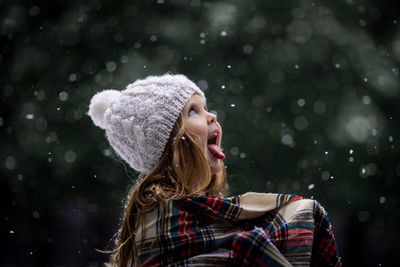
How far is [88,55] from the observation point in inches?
206

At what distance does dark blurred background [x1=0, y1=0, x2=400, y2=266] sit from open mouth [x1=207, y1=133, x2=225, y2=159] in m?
2.99

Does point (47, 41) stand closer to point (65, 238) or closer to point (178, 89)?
point (65, 238)

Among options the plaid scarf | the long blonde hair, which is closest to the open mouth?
the long blonde hair

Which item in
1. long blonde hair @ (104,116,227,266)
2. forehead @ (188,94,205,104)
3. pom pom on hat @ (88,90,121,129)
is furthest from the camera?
pom pom on hat @ (88,90,121,129)

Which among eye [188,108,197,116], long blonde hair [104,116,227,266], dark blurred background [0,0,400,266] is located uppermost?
eye [188,108,197,116]

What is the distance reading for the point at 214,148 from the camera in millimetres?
1865

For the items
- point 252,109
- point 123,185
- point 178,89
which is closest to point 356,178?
point 252,109

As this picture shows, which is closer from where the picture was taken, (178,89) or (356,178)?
(178,89)

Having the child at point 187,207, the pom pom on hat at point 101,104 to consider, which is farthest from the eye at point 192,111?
the pom pom on hat at point 101,104

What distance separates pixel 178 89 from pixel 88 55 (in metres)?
3.70

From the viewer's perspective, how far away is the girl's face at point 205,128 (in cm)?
182

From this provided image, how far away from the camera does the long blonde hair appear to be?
164cm

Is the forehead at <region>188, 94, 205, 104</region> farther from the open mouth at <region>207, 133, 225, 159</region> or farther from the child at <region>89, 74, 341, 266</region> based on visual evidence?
the open mouth at <region>207, 133, 225, 159</region>

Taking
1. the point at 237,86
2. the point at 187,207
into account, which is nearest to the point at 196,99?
the point at 187,207
